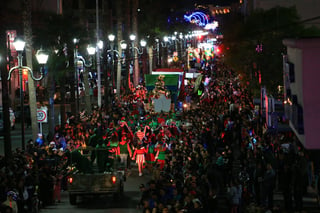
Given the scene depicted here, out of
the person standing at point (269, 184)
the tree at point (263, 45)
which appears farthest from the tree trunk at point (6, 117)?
the tree at point (263, 45)

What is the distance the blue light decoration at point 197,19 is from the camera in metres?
135

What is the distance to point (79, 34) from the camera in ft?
121

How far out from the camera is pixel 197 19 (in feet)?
450

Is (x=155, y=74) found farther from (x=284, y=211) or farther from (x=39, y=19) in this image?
(x=284, y=211)

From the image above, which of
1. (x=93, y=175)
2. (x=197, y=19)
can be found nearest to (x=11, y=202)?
(x=93, y=175)

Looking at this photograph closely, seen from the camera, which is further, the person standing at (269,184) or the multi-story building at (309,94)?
the person standing at (269,184)

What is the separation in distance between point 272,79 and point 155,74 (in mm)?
11125

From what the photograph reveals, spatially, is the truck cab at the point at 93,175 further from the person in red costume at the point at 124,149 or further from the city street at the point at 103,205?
the person in red costume at the point at 124,149

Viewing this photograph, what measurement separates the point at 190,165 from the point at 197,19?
388 feet

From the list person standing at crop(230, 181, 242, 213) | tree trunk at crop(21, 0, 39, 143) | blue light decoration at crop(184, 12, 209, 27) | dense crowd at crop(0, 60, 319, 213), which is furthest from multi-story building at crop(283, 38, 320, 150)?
blue light decoration at crop(184, 12, 209, 27)

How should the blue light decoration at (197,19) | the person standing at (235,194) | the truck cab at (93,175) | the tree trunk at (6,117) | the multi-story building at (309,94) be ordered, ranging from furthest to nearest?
1. the blue light decoration at (197,19)
2. the tree trunk at (6,117)
3. the truck cab at (93,175)
4. the person standing at (235,194)
5. the multi-story building at (309,94)

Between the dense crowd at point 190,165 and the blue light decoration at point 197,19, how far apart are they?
335 ft

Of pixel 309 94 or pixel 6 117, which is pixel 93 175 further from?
pixel 309 94

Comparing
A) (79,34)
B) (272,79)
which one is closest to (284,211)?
(272,79)
